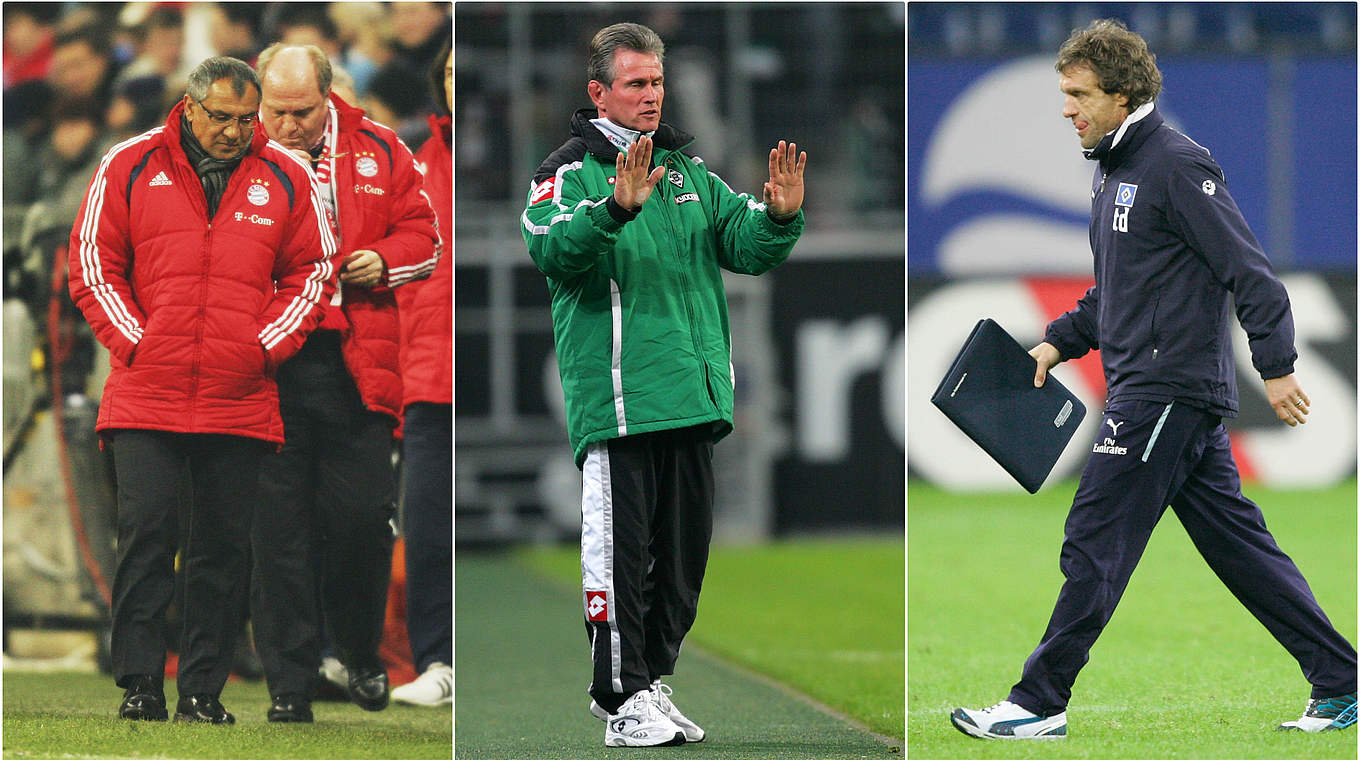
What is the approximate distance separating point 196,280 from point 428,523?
0.92m

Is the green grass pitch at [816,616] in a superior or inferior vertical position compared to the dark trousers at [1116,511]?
inferior

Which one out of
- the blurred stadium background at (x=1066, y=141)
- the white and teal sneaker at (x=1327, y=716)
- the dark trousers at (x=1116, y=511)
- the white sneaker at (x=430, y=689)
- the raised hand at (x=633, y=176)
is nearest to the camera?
the raised hand at (x=633, y=176)

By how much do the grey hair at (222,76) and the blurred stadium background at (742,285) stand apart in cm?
853

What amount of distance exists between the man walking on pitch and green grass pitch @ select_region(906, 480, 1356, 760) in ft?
0.58

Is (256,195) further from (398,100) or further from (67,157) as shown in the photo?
(67,157)

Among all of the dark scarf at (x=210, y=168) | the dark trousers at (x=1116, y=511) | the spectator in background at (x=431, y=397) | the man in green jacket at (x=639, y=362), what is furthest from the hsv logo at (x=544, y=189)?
the dark trousers at (x=1116, y=511)

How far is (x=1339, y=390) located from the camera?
1262cm

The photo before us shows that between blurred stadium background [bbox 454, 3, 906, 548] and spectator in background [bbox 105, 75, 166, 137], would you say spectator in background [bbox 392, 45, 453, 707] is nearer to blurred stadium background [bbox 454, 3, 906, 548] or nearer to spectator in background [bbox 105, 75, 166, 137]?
spectator in background [bbox 105, 75, 166, 137]

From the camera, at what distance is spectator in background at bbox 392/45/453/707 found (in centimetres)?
438

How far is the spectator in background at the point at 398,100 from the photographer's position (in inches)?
173

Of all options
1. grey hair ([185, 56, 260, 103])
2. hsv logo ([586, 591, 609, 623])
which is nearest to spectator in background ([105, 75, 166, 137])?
grey hair ([185, 56, 260, 103])

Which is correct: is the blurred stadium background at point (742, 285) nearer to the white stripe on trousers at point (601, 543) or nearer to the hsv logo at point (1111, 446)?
the white stripe on trousers at point (601, 543)

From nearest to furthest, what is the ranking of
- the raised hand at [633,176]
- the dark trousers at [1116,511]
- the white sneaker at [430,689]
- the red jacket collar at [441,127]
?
the raised hand at [633,176]
the dark trousers at [1116,511]
the white sneaker at [430,689]
the red jacket collar at [441,127]

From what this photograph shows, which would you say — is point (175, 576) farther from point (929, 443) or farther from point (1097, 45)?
point (929, 443)
